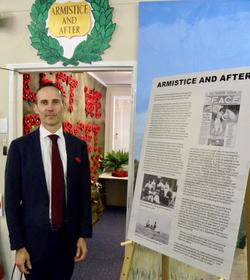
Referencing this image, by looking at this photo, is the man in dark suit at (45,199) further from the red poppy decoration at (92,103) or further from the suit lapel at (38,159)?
the red poppy decoration at (92,103)

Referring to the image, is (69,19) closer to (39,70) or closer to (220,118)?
(39,70)

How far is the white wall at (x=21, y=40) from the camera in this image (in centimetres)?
228

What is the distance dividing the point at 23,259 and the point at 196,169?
1123 mm

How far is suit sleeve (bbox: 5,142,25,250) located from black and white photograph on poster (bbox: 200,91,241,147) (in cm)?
106

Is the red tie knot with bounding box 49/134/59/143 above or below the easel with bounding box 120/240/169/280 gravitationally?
above

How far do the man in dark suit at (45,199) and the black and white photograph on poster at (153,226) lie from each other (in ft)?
1.56

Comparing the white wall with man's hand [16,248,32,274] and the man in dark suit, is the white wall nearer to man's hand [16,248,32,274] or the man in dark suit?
the man in dark suit

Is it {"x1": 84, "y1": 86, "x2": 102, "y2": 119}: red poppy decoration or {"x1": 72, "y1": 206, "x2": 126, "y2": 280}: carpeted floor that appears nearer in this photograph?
{"x1": 72, "y1": 206, "x2": 126, "y2": 280}: carpeted floor

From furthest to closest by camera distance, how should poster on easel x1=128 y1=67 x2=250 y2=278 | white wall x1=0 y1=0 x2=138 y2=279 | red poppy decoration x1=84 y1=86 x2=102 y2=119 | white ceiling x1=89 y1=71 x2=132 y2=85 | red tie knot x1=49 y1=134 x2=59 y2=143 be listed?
white ceiling x1=89 y1=71 x2=132 y2=85 → red poppy decoration x1=84 y1=86 x2=102 y2=119 → white wall x1=0 y1=0 x2=138 y2=279 → red tie knot x1=49 y1=134 x2=59 y2=143 → poster on easel x1=128 y1=67 x2=250 y2=278

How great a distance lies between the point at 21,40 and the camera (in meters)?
2.48

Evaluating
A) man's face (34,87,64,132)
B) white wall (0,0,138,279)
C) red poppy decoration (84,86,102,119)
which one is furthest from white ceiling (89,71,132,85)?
man's face (34,87,64,132)

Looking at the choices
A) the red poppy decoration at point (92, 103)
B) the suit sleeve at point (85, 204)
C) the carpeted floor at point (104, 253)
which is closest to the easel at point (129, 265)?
the suit sleeve at point (85, 204)

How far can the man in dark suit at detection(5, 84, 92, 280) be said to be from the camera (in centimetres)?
179

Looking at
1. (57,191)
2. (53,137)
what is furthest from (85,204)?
(53,137)
